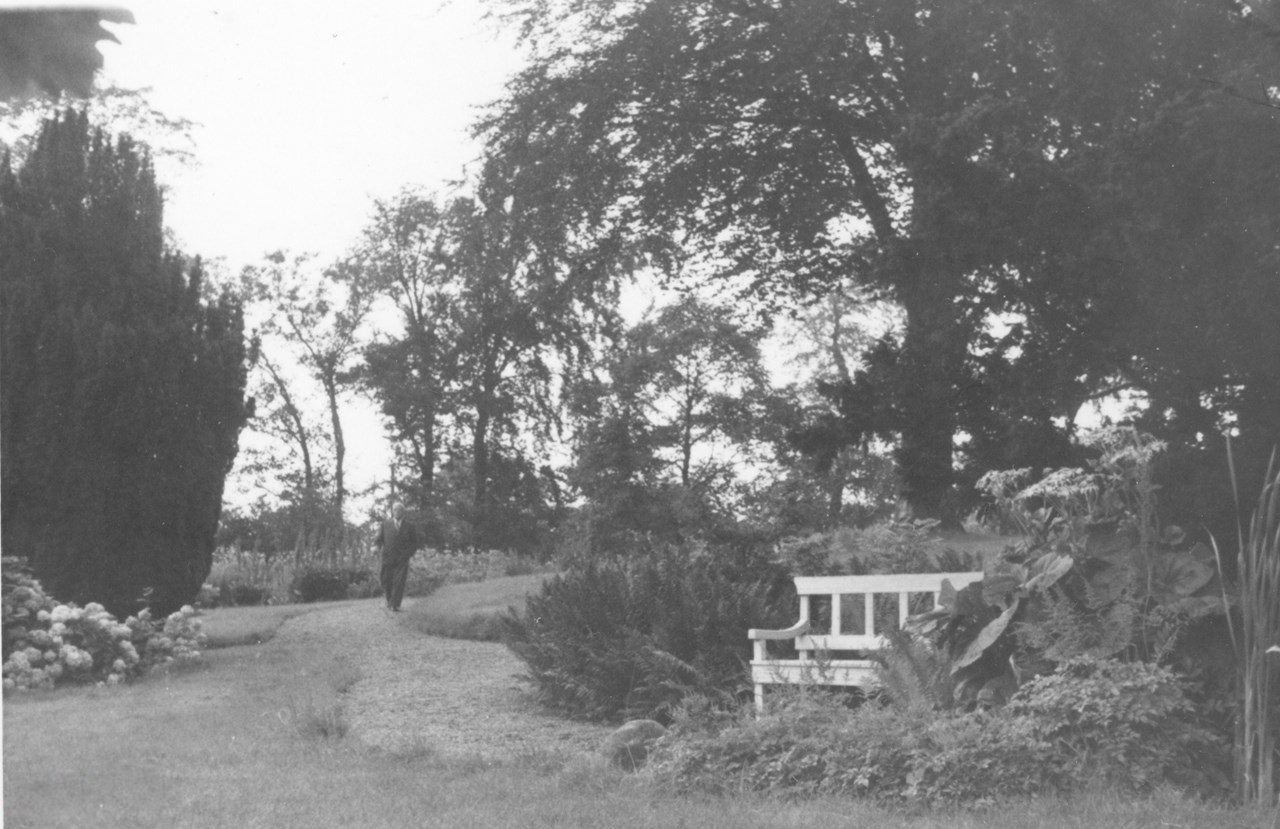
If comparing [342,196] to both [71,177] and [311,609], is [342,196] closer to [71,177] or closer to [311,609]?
[71,177]

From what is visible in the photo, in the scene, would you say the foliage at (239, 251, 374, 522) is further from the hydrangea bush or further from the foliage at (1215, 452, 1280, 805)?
the foliage at (1215, 452, 1280, 805)

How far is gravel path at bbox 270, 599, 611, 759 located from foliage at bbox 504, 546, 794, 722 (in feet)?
0.74

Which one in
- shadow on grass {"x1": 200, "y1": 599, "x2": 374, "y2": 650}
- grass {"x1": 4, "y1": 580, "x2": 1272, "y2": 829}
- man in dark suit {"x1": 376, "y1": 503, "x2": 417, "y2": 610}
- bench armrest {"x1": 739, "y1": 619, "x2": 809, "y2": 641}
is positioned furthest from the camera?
man in dark suit {"x1": 376, "y1": 503, "x2": 417, "y2": 610}

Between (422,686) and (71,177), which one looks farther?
(71,177)

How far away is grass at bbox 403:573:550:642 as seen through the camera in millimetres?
11602

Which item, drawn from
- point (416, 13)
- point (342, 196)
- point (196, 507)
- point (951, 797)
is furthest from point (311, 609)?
point (951, 797)

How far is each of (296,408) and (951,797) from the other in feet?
23.6

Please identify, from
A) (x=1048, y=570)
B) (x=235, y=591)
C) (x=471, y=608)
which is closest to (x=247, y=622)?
(x=471, y=608)

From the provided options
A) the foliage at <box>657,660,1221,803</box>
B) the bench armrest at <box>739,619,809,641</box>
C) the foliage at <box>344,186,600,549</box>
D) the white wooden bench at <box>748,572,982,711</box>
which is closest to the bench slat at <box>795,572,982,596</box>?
the white wooden bench at <box>748,572,982,711</box>

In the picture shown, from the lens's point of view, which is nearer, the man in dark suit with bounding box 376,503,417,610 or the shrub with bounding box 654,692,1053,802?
the shrub with bounding box 654,692,1053,802

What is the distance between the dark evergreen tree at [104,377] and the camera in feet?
28.5

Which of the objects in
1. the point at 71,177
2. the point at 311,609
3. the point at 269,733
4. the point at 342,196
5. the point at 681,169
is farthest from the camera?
the point at 311,609

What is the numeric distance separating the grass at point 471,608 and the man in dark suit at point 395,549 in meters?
0.29

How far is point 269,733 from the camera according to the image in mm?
6215
